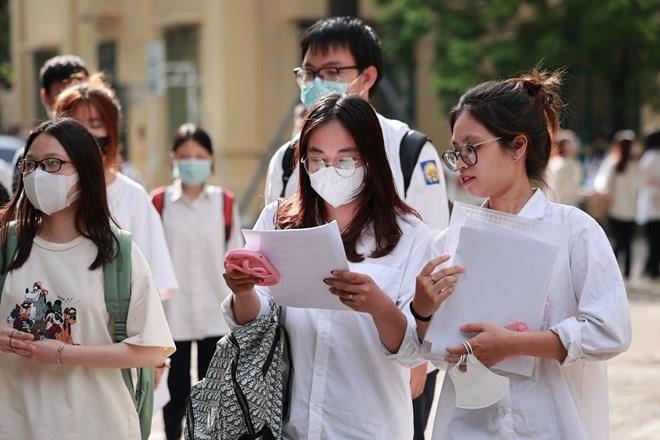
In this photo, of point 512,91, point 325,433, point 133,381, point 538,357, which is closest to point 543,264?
point 538,357

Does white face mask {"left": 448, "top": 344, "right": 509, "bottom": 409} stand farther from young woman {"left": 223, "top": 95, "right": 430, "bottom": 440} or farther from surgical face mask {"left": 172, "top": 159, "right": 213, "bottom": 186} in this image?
surgical face mask {"left": 172, "top": 159, "right": 213, "bottom": 186}

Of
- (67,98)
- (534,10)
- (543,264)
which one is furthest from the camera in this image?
(534,10)

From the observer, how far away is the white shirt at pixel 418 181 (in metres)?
5.35

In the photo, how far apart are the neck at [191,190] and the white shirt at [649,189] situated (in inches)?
395

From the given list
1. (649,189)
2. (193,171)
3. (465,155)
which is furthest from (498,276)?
(649,189)

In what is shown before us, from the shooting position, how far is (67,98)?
6023mm

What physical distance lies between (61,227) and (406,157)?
1490 millimetres

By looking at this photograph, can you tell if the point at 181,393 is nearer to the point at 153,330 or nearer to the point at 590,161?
the point at 153,330

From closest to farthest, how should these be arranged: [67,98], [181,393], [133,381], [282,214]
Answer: [282,214] < [133,381] < [67,98] < [181,393]

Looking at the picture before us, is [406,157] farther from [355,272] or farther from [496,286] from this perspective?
[496,286]

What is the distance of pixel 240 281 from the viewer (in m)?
3.93

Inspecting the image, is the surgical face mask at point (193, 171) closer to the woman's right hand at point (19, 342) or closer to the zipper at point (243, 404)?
the woman's right hand at point (19, 342)

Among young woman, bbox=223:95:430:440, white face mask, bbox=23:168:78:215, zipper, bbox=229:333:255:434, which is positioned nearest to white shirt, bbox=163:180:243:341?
white face mask, bbox=23:168:78:215

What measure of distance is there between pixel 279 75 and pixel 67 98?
63.5 feet
